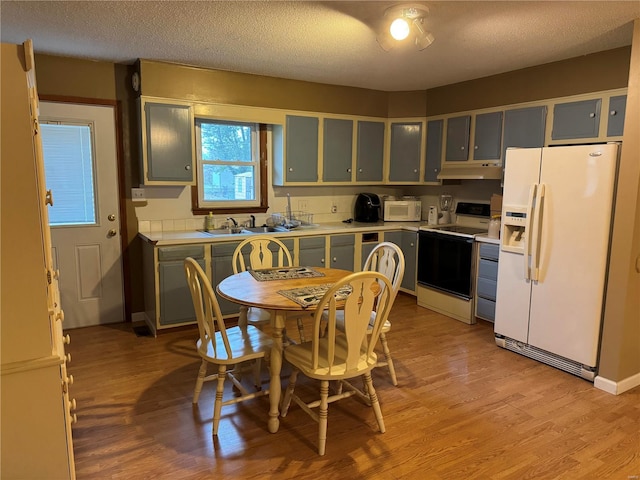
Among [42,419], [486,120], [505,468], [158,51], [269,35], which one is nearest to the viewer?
[42,419]

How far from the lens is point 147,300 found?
4156 mm

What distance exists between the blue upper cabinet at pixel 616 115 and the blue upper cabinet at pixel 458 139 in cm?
138

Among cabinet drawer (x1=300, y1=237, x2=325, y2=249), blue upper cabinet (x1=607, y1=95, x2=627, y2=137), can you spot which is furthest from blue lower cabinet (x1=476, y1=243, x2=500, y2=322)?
cabinet drawer (x1=300, y1=237, x2=325, y2=249)

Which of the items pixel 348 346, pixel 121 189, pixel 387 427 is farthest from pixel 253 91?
pixel 387 427

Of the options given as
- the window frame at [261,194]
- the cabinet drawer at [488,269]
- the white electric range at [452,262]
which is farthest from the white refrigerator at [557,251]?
the window frame at [261,194]

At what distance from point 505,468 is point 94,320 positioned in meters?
3.63

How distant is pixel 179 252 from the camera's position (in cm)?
383

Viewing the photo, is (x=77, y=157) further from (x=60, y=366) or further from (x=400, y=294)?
(x=400, y=294)

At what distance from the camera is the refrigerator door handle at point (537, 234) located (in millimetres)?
3229

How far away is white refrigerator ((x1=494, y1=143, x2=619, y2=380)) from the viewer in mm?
2975

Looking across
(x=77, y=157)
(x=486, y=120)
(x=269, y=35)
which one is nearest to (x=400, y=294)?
(x=486, y=120)

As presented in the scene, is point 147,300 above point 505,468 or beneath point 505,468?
above

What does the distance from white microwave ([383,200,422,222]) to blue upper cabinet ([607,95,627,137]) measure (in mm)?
2214

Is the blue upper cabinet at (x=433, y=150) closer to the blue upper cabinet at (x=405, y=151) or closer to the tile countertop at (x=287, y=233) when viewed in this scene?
the blue upper cabinet at (x=405, y=151)
